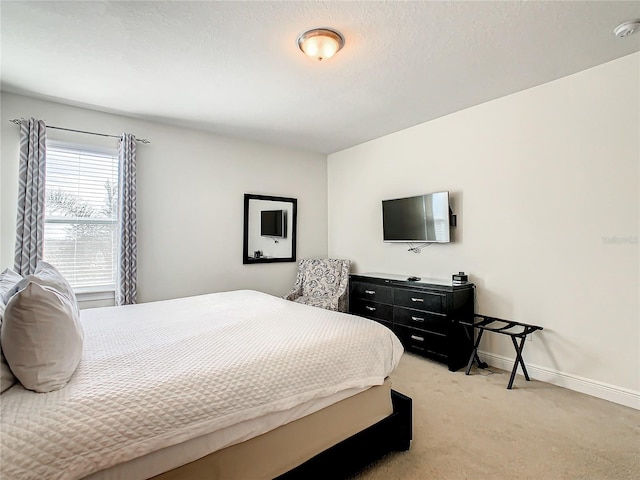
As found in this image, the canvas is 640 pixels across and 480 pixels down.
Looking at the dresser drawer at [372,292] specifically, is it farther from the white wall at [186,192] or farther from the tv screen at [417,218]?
the white wall at [186,192]

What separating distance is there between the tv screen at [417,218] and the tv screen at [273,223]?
1.47 metres

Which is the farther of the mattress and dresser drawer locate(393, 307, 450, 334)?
dresser drawer locate(393, 307, 450, 334)

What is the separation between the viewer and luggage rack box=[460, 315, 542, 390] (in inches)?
106

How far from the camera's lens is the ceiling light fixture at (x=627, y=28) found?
204cm

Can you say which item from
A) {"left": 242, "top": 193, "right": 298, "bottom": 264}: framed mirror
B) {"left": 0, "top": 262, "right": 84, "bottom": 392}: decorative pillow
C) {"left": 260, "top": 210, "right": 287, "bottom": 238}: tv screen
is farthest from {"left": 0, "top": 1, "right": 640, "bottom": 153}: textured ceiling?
{"left": 0, "top": 262, "right": 84, "bottom": 392}: decorative pillow

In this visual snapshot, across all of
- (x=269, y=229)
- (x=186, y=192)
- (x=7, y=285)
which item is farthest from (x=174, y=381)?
(x=269, y=229)

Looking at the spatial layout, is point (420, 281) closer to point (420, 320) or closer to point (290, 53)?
point (420, 320)

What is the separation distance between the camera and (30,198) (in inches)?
116

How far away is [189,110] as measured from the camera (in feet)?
11.1

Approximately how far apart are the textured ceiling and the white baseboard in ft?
8.30

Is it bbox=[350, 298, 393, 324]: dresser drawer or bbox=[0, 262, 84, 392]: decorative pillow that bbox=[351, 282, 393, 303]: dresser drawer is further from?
bbox=[0, 262, 84, 392]: decorative pillow

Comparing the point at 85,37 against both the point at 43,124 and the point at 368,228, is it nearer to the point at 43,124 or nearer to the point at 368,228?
the point at 43,124

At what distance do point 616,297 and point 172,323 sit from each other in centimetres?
328

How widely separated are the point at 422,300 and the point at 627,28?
252 cm
